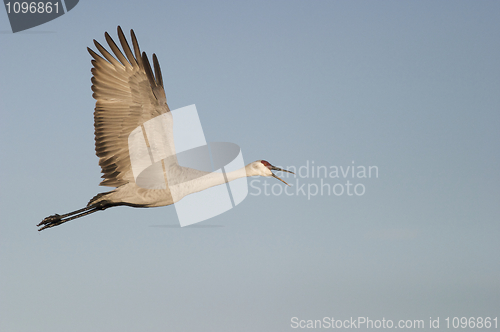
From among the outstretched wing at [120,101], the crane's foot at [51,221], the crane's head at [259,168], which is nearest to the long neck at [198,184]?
the crane's head at [259,168]

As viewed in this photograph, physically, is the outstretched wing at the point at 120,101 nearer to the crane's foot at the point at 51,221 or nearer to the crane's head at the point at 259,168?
the crane's foot at the point at 51,221

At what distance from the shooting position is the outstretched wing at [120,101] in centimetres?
1385

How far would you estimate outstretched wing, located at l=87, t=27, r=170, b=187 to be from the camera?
13.9 meters

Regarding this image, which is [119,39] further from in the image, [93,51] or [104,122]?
[104,122]

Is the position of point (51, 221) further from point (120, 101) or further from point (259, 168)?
point (259, 168)

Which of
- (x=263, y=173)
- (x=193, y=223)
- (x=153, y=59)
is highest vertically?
(x=153, y=59)

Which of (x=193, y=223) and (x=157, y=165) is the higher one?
(x=157, y=165)

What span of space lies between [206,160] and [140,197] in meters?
1.84

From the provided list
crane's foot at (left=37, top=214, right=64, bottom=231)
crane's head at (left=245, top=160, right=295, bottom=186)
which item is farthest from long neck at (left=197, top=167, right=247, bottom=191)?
crane's foot at (left=37, top=214, right=64, bottom=231)

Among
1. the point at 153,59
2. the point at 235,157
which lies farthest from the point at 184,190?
the point at 153,59

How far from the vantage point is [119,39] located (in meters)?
14.1

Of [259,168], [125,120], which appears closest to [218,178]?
[259,168]

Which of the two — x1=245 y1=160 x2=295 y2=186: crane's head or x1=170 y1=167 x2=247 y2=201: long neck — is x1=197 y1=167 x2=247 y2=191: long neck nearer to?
x1=170 y1=167 x2=247 y2=201: long neck

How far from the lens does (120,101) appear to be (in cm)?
1402
